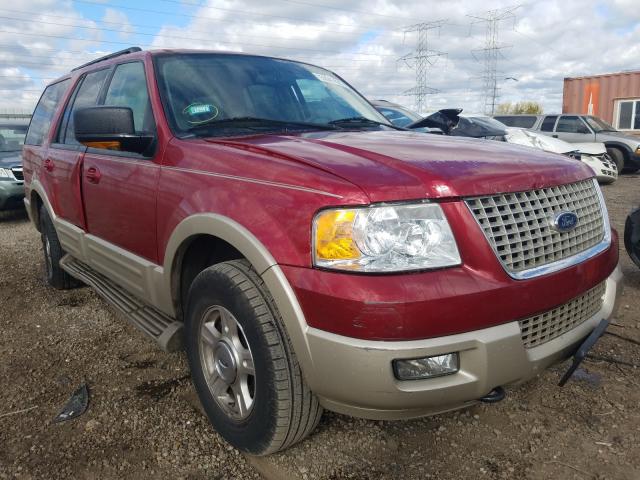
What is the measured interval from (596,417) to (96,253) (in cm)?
293

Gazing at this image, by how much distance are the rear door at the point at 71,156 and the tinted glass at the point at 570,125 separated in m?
12.9

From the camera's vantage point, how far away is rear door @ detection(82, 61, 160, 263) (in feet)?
8.76

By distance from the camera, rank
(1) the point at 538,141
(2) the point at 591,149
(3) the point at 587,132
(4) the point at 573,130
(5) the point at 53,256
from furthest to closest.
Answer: (4) the point at 573,130, (3) the point at 587,132, (2) the point at 591,149, (1) the point at 538,141, (5) the point at 53,256

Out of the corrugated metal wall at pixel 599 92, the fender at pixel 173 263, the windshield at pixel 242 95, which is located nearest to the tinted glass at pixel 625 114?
the corrugated metal wall at pixel 599 92

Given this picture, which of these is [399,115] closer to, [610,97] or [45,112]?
[45,112]

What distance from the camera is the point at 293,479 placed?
2.16 m

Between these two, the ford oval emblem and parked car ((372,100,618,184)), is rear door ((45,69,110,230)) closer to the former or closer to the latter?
the ford oval emblem

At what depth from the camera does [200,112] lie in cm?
275

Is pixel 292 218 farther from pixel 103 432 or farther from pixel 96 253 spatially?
pixel 96 253

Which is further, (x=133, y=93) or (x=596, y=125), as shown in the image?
(x=596, y=125)

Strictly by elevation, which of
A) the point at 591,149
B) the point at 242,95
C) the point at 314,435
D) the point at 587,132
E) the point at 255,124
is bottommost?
the point at 314,435

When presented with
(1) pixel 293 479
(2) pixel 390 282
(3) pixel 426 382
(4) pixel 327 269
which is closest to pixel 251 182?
(4) pixel 327 269

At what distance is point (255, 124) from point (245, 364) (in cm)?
127

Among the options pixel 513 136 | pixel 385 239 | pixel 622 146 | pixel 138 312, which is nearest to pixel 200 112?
pixel 138 312
